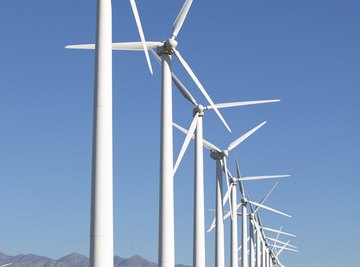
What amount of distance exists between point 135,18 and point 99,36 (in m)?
5.30

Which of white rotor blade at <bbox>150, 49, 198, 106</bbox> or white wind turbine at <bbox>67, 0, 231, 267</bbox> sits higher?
white rotor blade at <bbox>150, 49, 198, 106</bbox>

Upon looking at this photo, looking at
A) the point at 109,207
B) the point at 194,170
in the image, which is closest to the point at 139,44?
the point at 194,170

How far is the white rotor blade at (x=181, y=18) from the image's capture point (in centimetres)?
5319

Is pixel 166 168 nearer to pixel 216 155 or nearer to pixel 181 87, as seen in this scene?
pixel 181 87

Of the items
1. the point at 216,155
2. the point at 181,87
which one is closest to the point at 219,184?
the point at 216,155

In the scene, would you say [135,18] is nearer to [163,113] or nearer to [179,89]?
[163,113]

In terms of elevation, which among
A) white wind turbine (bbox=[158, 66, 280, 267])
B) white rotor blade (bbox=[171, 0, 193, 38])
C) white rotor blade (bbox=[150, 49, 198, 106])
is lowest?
white wind turbine (bbox=[158, 66, 280, 267])

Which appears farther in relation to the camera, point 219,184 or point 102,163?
point 219,184

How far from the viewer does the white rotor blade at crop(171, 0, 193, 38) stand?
53188 mm

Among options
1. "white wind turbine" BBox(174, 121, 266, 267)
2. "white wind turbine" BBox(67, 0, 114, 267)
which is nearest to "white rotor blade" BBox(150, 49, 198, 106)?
"white wind turbine" BBox(174, 121, 266, 267)

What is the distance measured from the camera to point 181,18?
53.3 metres

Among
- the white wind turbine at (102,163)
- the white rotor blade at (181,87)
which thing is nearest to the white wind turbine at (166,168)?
the white rotor blade at (181,87)

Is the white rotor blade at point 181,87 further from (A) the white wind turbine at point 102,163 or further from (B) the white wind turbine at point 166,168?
(A) the white wind turbine at point 102,163

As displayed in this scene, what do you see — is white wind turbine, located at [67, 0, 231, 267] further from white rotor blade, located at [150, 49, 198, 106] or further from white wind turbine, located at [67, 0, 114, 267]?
white wind turbine, located at [67, 0, 114, 267]
